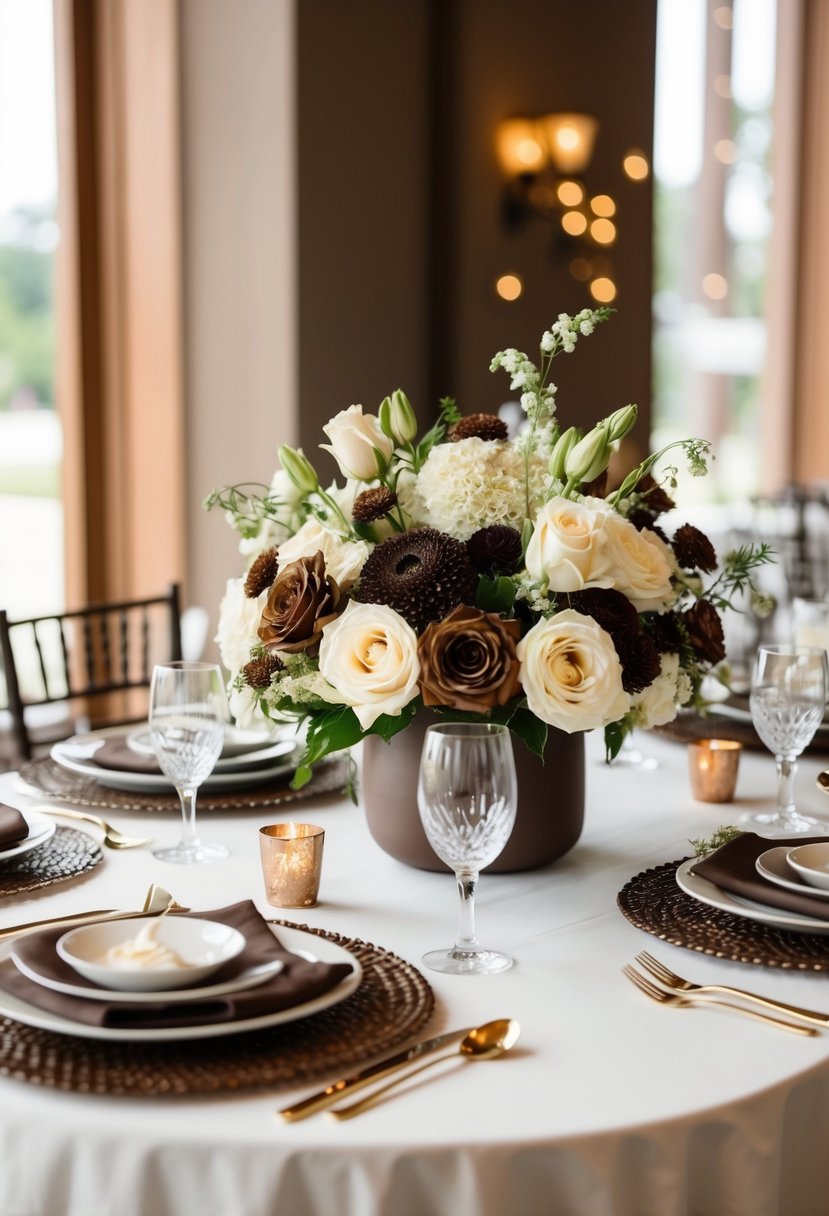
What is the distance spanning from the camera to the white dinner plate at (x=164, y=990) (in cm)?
96

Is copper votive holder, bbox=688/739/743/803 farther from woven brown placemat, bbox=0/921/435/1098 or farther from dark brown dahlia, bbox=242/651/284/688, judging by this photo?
woven brown placemat, bbox=0/921/435/1098

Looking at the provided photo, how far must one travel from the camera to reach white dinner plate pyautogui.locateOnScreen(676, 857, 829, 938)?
1168 millimetres

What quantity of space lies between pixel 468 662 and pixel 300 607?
0.58 feet

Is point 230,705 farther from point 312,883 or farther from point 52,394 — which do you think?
point 52,394

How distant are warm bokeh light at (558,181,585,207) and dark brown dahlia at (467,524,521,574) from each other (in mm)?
3733

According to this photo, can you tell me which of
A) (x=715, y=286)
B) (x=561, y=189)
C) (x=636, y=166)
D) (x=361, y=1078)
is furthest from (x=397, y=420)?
(x=715, y=286)

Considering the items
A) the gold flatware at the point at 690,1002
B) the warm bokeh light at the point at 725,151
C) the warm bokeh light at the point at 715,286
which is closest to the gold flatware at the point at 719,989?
the gold flatware at the point at 690,1002

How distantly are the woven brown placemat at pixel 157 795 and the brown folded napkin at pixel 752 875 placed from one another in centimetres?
56

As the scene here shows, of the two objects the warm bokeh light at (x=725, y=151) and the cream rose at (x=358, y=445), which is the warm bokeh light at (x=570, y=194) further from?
the cream rose at (x=358, y=445)

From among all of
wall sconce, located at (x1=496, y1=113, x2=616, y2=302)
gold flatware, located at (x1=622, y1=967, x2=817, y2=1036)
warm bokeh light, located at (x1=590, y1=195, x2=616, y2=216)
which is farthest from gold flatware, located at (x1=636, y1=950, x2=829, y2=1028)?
warm bokeh light, located at (x1=590, y1=195, x2=616, y2=216)

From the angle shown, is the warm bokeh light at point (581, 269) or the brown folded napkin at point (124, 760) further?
the warm bokeh light at point (581, 269)

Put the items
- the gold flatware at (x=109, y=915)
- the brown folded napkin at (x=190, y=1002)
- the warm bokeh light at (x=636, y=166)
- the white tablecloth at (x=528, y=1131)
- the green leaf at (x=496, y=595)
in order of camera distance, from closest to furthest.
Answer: the white tablecloth at (x=528, y=1131), the brown folded napkin at (x=190, y=1002), the gold flatware at (x=109, y=915), the green leaf at (x=496, y=595), the warm bokeh light at (x=636, y=166)

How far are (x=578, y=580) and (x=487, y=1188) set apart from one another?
21.7 inches

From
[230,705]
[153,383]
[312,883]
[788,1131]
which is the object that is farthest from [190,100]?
[788,1131]
